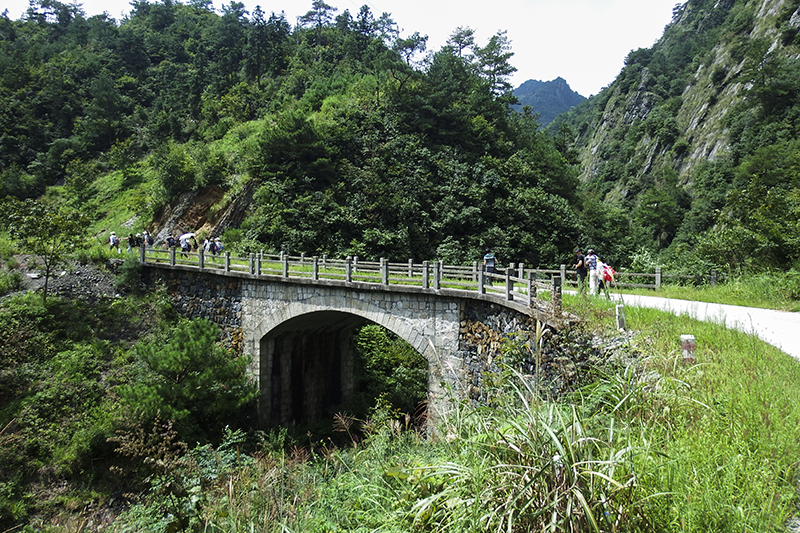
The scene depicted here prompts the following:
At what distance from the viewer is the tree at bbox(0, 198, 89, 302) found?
1692cm

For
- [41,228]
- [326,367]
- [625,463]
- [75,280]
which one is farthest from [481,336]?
[75,280]

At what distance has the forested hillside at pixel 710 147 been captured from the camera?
15.7 m

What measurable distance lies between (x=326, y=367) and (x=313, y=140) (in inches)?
635

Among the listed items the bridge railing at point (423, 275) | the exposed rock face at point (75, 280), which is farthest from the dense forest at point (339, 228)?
the bridge railing at point (423, 275)

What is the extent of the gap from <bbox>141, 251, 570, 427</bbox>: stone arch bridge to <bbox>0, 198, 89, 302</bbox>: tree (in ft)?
10.7

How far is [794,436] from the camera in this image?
381 centimetres

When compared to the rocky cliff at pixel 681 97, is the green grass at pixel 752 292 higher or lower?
lower

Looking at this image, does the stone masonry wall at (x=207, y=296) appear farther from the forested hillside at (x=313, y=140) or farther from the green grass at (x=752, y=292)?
A: the green grass at (x=752, y=292)

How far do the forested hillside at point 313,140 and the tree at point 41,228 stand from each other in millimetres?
9360

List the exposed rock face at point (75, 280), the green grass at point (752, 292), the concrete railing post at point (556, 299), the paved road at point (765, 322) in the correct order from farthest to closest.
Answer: the exposed rock face at point (75, 280), the green grass at point (752, 292), the paved road at point (765, 322), the concrete railing post at point (556, 299)

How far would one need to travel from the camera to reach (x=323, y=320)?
17.8 m

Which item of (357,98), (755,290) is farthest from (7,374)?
(357,98)

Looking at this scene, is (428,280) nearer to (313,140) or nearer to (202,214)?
(313,140)

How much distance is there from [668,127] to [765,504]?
78369 millimetres
